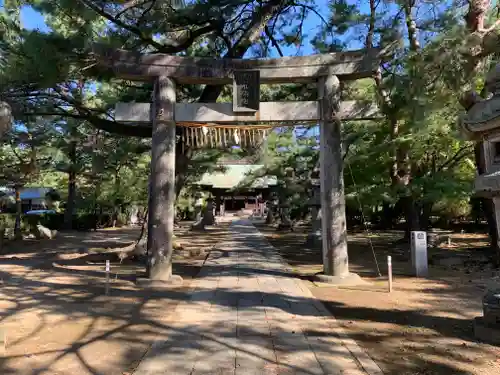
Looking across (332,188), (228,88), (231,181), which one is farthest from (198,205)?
(332,188)

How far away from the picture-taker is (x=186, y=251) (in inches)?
559

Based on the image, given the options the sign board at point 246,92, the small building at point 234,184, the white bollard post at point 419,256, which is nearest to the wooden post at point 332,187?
the sign board at point 246,92

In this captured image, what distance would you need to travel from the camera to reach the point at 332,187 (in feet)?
28.6

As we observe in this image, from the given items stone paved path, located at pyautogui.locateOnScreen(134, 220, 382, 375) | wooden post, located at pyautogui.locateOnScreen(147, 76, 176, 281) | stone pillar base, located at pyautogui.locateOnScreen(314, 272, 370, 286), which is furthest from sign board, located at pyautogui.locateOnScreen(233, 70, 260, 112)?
stone pillar base, located at pyautogui.locateOnScreen(314, 272, 370, 286)

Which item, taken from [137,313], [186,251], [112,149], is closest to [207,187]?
[112,149]

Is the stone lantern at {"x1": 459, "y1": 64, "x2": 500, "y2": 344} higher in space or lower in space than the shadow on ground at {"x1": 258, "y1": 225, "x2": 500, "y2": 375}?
higher

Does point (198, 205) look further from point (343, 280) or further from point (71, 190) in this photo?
point (343, 280)

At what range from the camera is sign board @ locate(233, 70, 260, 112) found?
28.0 ft

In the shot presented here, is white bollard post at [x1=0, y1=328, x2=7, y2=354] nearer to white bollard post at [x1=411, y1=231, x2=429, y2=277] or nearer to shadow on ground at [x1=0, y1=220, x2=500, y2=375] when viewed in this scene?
shadow on ground at [x1=0, y1=220, x2=500, y2=375]

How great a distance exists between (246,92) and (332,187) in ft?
9.12

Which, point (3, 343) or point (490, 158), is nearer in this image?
point (3, 343)

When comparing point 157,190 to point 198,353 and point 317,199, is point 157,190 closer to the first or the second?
point 198,353

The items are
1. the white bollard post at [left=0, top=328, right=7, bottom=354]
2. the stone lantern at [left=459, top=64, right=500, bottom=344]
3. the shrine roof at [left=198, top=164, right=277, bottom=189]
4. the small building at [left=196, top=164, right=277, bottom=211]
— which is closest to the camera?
the white bollard post at [left=0, top=328, right=7, bottom=354]

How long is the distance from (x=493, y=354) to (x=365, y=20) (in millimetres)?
9589
